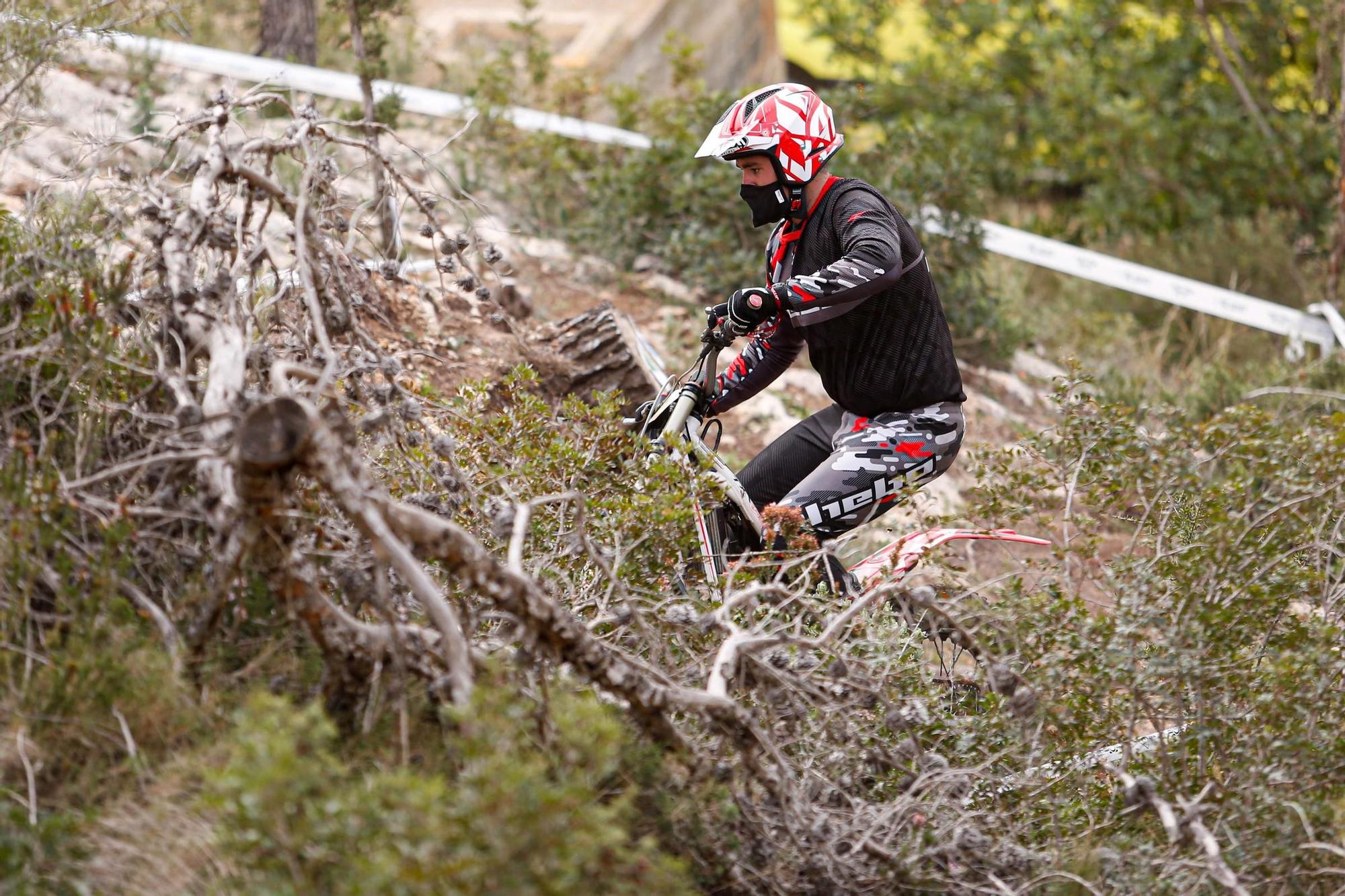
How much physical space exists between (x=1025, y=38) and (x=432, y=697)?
11.5 meters

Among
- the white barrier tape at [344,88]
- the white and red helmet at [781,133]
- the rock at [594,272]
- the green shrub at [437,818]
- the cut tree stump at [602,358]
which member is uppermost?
the white barrier tape at [344,88]

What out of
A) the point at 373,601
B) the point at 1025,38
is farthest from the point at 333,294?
the point at 1025,38

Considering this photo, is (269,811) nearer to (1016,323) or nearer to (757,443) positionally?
(757,443)

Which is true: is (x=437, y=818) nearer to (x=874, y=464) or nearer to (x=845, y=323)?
(x=874, y=464)

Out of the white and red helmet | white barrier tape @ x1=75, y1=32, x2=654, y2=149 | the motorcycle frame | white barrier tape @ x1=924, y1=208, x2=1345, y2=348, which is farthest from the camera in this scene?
white barrier tape @ x1=924, y1=208, x2=1345, y2=348

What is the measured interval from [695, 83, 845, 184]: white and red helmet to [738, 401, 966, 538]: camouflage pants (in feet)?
3.10

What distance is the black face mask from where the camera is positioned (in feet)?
14.5

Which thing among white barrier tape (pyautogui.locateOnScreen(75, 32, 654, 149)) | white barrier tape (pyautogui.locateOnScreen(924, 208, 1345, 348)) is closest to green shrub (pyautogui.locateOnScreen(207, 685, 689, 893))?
white barrier tape (pyautogui.locateOnScreen(75, 32, 654, 149))

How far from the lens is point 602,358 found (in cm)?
593

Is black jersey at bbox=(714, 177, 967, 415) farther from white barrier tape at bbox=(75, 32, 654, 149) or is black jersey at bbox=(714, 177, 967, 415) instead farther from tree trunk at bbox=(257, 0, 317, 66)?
tree trunk at bbox=(257, 0, 317, 66)

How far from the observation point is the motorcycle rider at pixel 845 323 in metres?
4.30

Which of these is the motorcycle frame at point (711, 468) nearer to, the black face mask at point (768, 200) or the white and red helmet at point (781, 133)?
the black face mask at point (768, 200)

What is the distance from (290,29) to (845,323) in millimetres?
6863

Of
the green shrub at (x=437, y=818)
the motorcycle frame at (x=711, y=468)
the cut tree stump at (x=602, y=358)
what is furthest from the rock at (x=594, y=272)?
the green shrub at (x=437, y=818)
